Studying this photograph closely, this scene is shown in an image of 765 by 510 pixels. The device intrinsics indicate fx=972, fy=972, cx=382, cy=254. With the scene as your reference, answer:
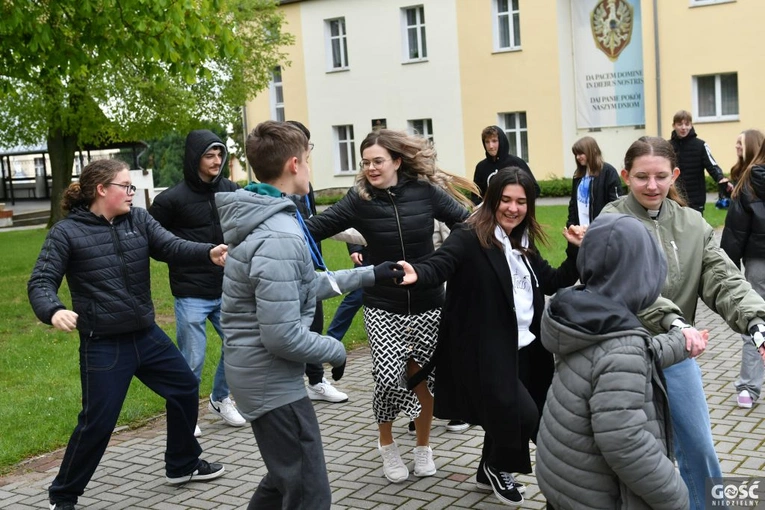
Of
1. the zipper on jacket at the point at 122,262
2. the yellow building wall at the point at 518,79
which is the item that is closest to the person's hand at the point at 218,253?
the zipper on jacket at the point at 122,262

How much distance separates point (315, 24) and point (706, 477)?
35172 millimetres

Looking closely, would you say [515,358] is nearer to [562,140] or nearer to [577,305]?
[577,305]

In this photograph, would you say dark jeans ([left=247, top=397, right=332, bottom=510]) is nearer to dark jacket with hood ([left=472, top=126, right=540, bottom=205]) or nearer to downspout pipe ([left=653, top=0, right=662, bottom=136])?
dark jacket with hood ([left=472, top=126, right=540, bottom=205])

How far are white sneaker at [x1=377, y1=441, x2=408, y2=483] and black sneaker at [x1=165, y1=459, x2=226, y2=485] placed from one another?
3.34 ft

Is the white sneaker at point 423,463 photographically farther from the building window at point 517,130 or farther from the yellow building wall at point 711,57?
the building window at point 517,130

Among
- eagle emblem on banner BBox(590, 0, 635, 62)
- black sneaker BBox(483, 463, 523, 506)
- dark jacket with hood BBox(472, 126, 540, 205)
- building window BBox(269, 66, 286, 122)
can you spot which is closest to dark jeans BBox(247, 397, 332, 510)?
black sneaker BBox(483, 463, 523, 506)

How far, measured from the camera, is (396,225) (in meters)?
5.63

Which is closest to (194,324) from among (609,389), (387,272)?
(387,272)

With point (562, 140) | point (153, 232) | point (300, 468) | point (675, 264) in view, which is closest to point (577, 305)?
point (675, 264)

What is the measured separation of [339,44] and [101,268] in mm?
33258

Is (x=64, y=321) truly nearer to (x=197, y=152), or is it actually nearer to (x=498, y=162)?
(x=197, y=152)

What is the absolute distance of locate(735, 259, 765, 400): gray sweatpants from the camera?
265 inches

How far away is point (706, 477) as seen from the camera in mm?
4172

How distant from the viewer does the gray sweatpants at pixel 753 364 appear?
265 inches
